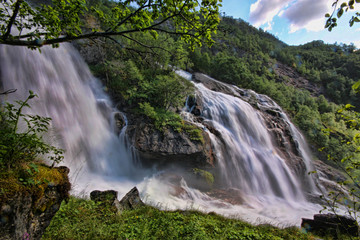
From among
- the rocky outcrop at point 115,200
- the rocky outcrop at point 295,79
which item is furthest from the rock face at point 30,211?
the rocky outcrop at point 295,79

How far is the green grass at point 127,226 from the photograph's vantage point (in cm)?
333

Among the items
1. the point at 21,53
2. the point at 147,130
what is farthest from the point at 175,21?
the point at 21,53

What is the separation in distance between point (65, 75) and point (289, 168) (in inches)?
792

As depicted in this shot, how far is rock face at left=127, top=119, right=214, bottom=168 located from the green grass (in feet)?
19.4

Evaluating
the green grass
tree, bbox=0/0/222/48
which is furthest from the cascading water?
tree, bbox=0/0/222/48

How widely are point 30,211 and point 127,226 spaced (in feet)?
7.63

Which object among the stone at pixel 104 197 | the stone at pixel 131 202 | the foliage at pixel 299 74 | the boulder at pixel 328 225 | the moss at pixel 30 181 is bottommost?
the boulder at pixel 328 225

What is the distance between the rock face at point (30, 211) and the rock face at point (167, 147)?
8.28 meters

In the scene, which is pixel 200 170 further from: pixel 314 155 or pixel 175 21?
pixel 314 155

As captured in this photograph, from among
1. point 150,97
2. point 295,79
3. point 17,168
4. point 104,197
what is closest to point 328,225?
point 104,197

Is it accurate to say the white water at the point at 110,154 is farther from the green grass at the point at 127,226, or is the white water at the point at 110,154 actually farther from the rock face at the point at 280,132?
the green grass at the point at 127,226

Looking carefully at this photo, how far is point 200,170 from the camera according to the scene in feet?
37.9

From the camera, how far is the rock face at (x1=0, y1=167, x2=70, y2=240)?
6.14 feet

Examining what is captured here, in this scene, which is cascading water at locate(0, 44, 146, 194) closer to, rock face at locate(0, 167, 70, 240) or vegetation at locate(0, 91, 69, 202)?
rock face at locate(0, 167, 70, 240)
